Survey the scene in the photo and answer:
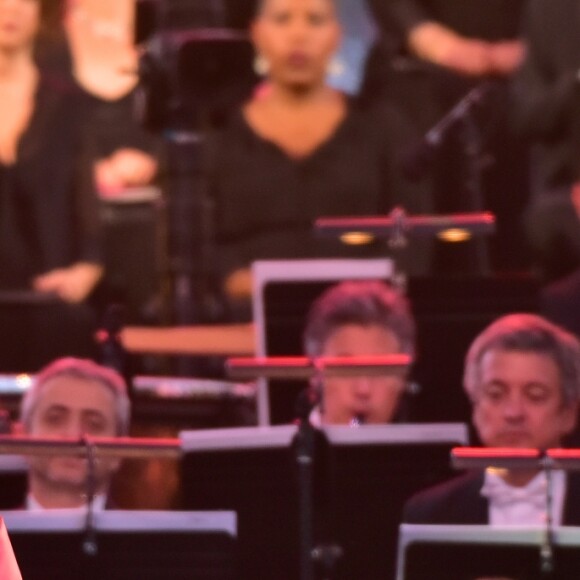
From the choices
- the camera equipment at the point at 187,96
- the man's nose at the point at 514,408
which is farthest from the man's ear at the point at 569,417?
the camera equipment at the point at 187,96

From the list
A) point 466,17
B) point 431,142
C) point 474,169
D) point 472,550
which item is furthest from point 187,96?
point 472,550

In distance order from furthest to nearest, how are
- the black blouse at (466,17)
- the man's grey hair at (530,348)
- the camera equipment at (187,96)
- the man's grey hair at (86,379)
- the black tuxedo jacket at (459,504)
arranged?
the black blouse at (466,17), the camera equipment at (187,96), the man's grey hair at (86,379), the man's grey hair at (530,348), the black tuxedo jacket at (459,504)

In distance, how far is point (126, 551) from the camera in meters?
3.48

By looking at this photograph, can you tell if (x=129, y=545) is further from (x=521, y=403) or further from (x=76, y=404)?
(x=521, y=403)

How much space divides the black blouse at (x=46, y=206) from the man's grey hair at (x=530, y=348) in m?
2.47

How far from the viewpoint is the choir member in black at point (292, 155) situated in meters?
6.22

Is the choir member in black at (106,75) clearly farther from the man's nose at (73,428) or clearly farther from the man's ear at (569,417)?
the man's ear at (569,417)

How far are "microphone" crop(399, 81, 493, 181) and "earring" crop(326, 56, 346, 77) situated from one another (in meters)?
0.53

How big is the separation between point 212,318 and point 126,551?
2.15 meters

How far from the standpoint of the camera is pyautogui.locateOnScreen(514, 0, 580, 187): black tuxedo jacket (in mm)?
5980

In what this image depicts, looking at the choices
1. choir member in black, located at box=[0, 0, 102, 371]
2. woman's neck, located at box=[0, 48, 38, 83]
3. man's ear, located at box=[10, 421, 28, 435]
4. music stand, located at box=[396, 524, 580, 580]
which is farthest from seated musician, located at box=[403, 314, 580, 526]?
woman's neck, located at box=[0, 48, 38, 83]

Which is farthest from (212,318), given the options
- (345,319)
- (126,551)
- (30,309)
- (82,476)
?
(126,551)

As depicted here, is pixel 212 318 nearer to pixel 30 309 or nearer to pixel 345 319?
pixel 30 309

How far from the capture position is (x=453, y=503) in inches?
157
